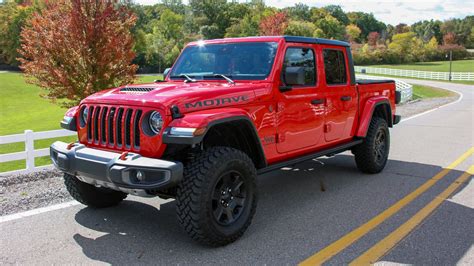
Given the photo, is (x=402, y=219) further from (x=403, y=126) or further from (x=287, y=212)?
(x=403, y=126)

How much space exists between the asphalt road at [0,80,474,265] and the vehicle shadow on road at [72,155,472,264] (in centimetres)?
1

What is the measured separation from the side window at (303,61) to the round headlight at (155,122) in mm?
1753

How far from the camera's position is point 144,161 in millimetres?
3820

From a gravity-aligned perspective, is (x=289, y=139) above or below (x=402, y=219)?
above

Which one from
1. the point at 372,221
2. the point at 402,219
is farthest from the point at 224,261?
the point at 402,219

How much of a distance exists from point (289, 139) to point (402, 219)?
154 centimetres

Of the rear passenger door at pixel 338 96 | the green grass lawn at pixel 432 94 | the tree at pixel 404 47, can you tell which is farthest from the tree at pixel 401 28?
the rear passenger door at pixel 338 96

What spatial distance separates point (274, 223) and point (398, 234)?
1276 mm

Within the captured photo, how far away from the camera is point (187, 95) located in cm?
416

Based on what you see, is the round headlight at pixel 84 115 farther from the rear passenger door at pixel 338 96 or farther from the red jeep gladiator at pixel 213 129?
the rear passenger door at pixel 338 96

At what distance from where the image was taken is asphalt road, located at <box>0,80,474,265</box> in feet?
13.2

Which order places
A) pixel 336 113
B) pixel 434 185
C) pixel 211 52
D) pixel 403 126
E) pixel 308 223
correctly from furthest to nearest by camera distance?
pixel 403 126
pixel 434 185
pixel 336 113
pixel 211 52
pixel 308 223

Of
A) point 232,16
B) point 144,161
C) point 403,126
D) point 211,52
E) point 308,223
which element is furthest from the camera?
point 232,16

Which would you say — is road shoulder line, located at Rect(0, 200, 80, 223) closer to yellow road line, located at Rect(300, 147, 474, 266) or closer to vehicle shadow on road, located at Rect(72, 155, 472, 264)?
vehicle shadow on road, located at Rect(72, 155, 472, 264)
